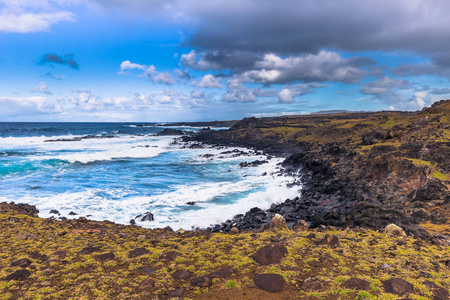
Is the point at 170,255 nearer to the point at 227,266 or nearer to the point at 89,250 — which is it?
the point at 227,266

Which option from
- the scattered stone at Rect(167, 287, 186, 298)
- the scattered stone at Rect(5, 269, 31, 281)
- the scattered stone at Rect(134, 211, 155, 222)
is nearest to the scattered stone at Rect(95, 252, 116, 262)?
the scattered stone at Rect(5, 269, 31, 281)

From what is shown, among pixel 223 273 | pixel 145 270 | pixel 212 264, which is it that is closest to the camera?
pixel 223 273

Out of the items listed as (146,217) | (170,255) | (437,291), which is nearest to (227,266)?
(170,255)

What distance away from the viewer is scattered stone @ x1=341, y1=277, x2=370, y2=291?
667 cm

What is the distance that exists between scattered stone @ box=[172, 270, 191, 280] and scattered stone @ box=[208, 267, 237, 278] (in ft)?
2.39

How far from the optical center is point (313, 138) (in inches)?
2303

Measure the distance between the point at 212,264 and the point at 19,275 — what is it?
244 inches

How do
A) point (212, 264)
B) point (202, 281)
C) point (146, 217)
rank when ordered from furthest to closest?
point (146, 217)
point (212, 264)
point (202, 281)

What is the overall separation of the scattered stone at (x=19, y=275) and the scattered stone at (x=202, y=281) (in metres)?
5.46

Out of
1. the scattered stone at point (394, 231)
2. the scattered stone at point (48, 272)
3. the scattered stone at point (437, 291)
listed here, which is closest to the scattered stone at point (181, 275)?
the scattered stone at point (48, 272)

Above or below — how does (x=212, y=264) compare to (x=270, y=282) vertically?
below

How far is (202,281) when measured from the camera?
7.36m

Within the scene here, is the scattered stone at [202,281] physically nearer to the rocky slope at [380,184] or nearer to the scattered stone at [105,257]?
the scattered stone at [105,257]

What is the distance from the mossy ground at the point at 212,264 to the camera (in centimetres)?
693
